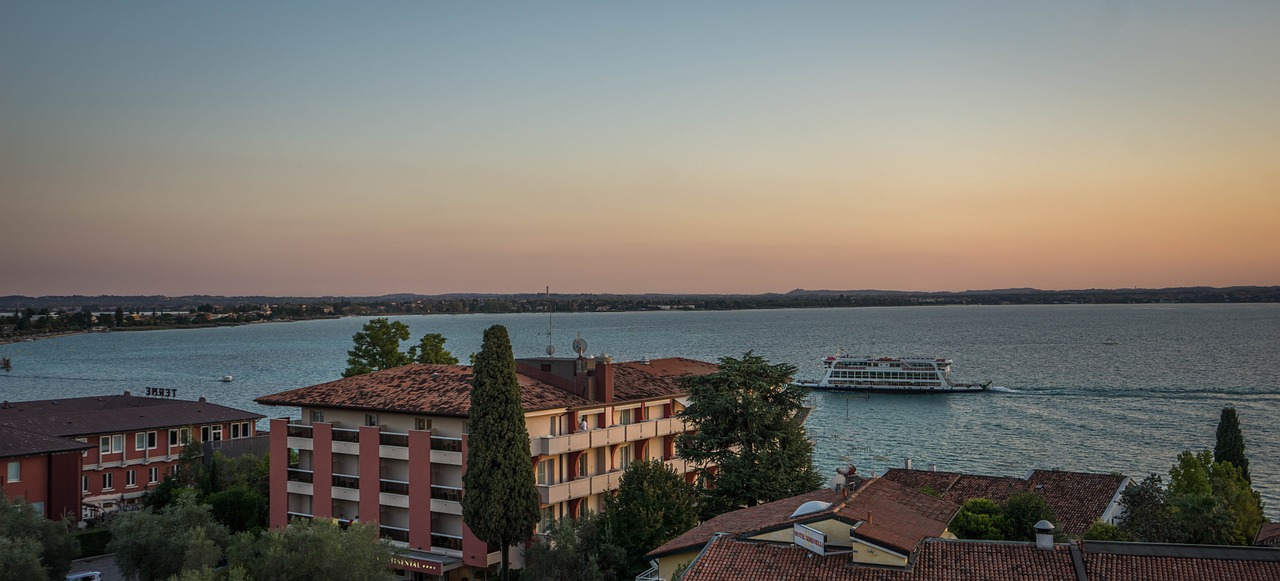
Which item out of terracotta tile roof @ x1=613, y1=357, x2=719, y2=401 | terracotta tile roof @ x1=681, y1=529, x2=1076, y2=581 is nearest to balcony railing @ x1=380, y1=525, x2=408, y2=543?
Result: terracotta tile roof @ x1=613, y1=357, x2=719, y2=401

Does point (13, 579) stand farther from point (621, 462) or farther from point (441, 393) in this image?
point (621, 462)

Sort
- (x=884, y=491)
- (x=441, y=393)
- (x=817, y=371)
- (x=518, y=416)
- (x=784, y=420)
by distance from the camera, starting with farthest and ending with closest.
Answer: (x=817, y=371), (x=441, y=393), (x=784, y=420), (x=518, y=416), (x=884, y=491)

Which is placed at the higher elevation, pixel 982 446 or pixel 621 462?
pixel 621 462

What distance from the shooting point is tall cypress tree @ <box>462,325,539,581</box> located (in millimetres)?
33500

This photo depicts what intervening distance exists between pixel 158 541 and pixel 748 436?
21.8 metres

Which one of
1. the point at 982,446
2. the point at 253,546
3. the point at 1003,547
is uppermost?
the point at 1003,547

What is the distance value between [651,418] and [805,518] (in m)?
22.7

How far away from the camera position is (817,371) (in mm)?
159875

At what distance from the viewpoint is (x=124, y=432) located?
55.0 meters

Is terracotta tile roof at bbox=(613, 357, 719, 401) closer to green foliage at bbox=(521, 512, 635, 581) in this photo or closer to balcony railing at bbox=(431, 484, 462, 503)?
balcony railing at bbox=(431, 484, 462, 503)

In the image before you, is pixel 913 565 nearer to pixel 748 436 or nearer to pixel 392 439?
pixel 748 436

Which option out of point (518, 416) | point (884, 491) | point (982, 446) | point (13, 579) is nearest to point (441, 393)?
point (518, 416)

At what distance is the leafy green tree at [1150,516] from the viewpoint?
28.9 meters

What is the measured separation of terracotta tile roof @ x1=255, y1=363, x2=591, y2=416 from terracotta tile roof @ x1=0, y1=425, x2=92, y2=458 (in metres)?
10.2
